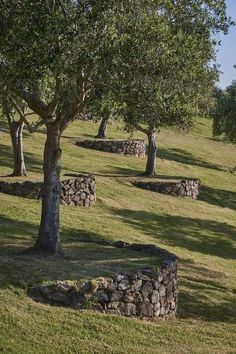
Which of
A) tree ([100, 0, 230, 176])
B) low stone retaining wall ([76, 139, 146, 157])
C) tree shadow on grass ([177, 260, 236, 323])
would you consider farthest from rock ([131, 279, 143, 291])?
low stone retaining wall ([76, 139, 146, 157])

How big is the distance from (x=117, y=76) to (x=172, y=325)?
7508mm

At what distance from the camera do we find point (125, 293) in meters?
15.2

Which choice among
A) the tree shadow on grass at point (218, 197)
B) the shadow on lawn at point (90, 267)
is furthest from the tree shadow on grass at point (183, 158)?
the shadow on lawn at point (90, 267)

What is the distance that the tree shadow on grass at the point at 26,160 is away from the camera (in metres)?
35.6

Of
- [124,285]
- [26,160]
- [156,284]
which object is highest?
[26,160]

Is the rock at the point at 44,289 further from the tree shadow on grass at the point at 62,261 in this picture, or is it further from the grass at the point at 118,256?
the grass at the point at 118,256

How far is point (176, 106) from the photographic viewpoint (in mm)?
17484

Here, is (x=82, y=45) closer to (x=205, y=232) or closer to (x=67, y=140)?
(x=205, y=232)

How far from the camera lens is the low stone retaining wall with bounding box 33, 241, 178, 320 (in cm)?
1429

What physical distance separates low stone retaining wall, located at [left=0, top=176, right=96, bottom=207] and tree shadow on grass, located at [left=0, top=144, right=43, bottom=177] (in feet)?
17.5

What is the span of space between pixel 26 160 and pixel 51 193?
21.0 meters

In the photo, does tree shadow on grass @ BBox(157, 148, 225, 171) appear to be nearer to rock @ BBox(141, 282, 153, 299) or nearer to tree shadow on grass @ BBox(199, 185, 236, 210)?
tree shadow on grass @ BBox(199, 185, 236, 210)

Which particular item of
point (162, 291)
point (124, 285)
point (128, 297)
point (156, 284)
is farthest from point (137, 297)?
point (162, 291)

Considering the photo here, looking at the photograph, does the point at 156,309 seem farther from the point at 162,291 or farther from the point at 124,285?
the point at 124,285
